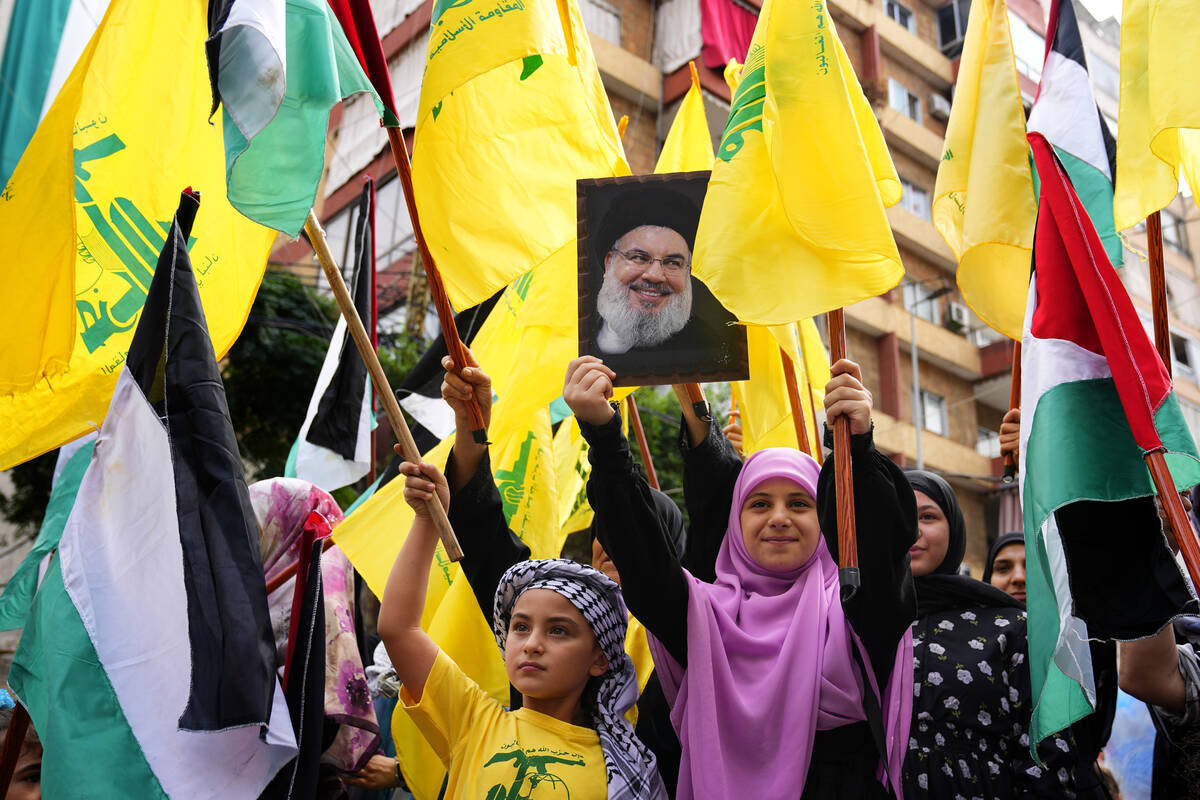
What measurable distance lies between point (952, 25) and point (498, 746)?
2085cm

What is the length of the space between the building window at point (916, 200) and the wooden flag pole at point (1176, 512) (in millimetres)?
17282

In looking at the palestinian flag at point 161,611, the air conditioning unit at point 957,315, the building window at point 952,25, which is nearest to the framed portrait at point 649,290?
the palestinian flag at point 161,611

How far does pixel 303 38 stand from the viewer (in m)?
2.82

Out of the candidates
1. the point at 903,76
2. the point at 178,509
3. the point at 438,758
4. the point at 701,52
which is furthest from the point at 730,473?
the point at 903,76

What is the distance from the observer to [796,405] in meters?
3.66

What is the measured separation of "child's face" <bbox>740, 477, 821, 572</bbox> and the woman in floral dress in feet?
1.21

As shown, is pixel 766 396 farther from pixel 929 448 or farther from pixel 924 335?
pixel 924 335

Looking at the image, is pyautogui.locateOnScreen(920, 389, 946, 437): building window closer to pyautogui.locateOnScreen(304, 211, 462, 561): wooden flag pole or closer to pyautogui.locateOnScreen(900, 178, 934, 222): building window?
pyautogui.locateOnScreen(900, 178, 934, 222): building window

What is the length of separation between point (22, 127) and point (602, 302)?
4.03 meters

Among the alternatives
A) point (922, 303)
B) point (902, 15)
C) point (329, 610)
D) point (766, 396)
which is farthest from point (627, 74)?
point (329, 610)

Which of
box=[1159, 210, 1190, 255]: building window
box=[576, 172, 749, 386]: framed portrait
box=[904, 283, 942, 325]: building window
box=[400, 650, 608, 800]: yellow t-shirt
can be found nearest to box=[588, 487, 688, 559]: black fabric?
box=[576, 172, 749, 386]: framed portrait

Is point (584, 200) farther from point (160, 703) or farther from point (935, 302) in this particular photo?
point (935, 302)

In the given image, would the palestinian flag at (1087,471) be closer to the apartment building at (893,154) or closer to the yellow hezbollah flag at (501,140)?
the yellow hezbollah flag at (501,140)

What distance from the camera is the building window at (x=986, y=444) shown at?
19.1 m
